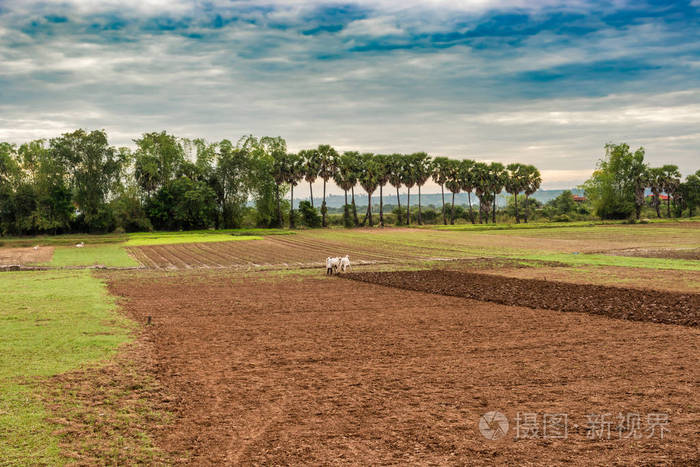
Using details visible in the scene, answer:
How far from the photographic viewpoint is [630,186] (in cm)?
11950

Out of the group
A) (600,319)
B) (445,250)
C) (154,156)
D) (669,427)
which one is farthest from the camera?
(154,156)

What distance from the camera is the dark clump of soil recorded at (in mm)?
18295

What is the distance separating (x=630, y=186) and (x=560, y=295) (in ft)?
369

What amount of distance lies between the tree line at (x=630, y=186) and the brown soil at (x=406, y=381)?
11006cm

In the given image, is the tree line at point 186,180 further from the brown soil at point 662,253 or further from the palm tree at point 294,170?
the brown soil at point 662,253

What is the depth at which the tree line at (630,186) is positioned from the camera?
116875 millimetres

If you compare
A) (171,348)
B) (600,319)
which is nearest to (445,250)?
(600,319)

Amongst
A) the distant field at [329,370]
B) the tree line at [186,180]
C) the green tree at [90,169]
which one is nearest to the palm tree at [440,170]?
the tree line at [186,180]

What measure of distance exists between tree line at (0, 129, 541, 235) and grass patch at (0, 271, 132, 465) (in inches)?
2429

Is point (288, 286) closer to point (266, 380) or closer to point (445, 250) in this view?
point (266, 380)

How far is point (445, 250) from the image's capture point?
50.2 m

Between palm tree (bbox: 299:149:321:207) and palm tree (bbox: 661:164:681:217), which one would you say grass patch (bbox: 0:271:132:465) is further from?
palm tree (bbox: 661:164:681:217)

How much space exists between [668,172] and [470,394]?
141m

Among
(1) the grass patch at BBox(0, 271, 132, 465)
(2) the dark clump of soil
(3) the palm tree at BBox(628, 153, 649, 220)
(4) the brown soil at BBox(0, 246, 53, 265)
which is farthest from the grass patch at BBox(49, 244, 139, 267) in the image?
(3) the palm tree at BBox(628, 153, 649, 220)
